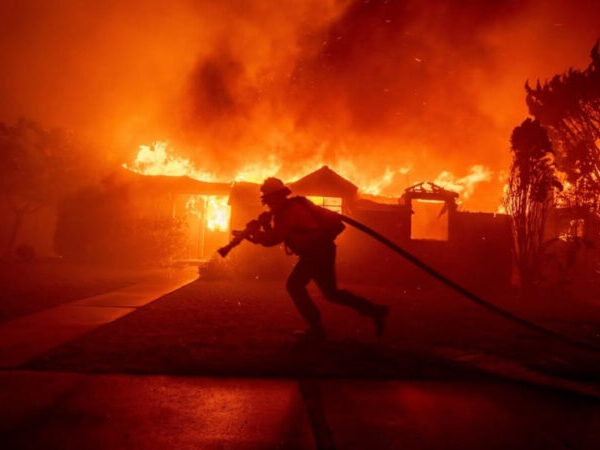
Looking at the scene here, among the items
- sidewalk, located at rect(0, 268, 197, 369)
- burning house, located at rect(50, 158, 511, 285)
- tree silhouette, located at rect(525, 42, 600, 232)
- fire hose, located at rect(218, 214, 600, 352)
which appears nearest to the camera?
sidewalk, located at rect(0, 268, 197, 369)

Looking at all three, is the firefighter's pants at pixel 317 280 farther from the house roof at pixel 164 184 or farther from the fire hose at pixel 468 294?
the house roof at pixel 164 184

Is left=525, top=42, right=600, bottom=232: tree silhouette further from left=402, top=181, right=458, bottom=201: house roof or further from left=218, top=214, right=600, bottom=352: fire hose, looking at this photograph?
left=218, top=214, right=600, bottom=352: fire hose

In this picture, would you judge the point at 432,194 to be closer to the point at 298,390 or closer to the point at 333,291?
the point at 333,291

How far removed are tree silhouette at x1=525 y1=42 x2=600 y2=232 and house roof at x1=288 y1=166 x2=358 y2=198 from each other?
23.0ft

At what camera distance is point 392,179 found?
1270 inches

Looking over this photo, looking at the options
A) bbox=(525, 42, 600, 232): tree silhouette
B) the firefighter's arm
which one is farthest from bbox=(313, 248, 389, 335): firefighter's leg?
bbox=(525, 42, 600, 232): tree silhouette

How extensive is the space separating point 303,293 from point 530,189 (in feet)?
31.3

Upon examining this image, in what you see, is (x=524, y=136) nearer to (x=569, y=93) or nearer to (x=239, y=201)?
(x=569, y=93)

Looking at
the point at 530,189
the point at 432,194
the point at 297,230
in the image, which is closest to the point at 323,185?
the point at 432,194

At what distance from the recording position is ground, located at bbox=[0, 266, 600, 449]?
2283 mm

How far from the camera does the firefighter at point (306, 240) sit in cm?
422

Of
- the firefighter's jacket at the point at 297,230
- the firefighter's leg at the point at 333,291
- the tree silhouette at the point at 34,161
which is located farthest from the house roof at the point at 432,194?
the tree silhouette at the point at 34,161

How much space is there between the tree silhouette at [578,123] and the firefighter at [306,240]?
1192cm

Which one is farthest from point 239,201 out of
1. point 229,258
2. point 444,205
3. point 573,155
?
point 573,155
